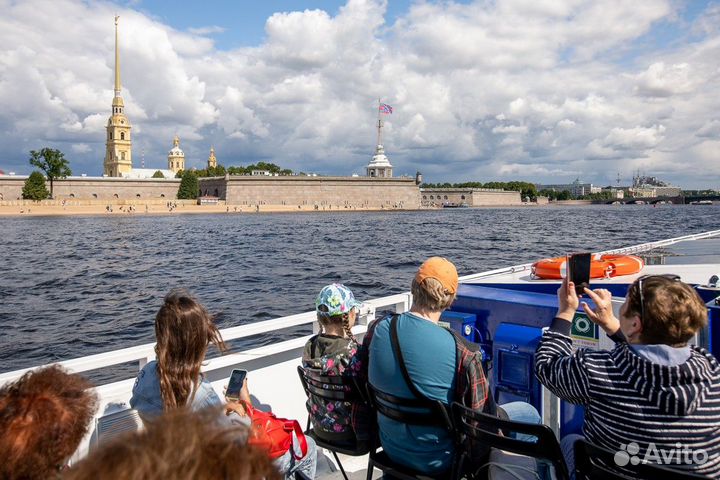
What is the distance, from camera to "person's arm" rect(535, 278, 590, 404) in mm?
1990

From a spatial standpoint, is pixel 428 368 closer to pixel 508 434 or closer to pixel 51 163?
pixel 508 434

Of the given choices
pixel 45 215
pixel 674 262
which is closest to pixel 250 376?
pixel 674 262

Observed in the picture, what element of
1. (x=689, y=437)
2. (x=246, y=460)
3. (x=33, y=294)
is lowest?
(x=33, y=294)

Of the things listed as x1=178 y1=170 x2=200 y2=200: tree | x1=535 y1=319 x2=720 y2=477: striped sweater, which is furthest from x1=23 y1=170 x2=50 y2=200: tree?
x1=535 y1=319 x2=720 y2=477: striped sweater

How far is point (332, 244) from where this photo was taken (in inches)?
1255

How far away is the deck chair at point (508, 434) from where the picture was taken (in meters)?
2.02

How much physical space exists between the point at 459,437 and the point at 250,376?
1.83 m

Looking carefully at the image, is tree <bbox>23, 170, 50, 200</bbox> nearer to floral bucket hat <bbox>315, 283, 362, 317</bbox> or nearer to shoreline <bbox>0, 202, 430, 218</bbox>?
shoreline <bbox>0, 202, 430, 218</bbox>

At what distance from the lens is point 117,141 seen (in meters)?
101

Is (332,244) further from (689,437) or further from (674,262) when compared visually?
(689,437)

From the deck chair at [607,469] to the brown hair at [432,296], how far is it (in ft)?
2.65

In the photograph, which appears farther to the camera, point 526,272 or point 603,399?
point 526,272

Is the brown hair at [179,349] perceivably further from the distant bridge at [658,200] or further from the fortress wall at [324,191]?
the distant bridge at [658,200]

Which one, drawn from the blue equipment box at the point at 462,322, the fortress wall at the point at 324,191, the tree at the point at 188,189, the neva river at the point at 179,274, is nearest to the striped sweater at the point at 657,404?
the blue equipment box at the point at 462,322
